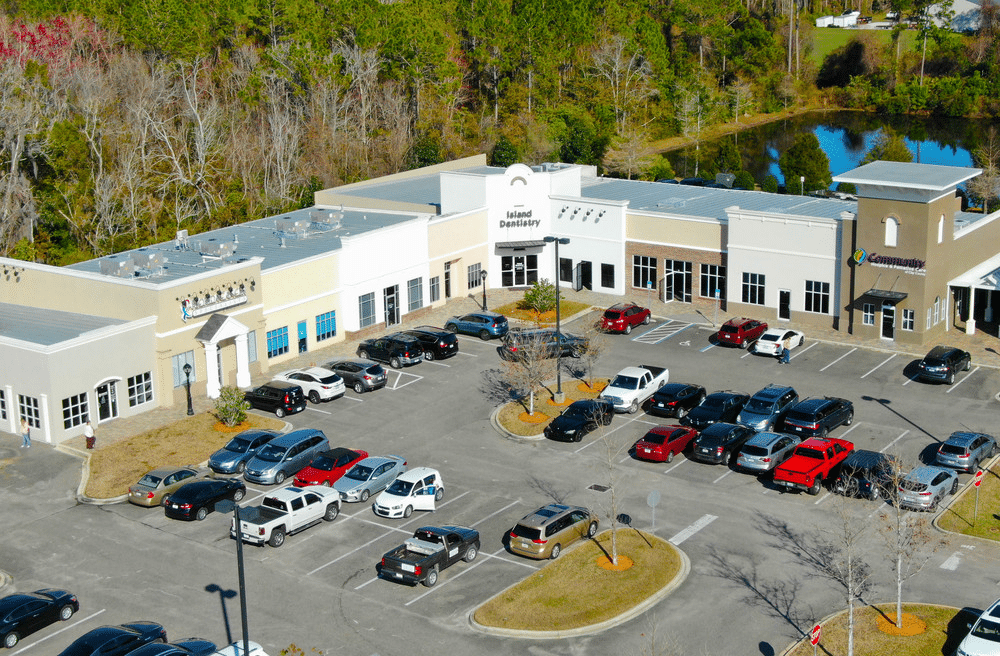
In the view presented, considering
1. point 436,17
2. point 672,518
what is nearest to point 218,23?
point 436,17

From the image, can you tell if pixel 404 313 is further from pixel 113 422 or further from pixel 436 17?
pixel 436 17

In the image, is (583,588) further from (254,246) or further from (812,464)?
(254,246)

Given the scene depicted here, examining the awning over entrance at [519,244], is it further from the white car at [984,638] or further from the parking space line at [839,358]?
the white car at [984,638]

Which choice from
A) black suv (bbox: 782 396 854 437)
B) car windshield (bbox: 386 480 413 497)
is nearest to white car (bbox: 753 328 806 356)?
black suv (bbox: 782 396 854 437)

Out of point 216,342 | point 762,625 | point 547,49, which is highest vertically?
point 547,49

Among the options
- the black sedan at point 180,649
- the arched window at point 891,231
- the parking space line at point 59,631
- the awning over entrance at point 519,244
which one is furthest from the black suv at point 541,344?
the black sedan at point 180,649

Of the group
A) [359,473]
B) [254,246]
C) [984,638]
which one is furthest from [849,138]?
[984,638]
